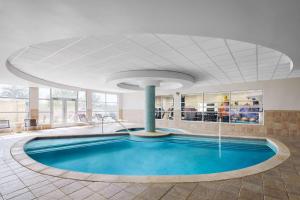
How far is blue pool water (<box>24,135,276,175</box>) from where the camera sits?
14.0 ft

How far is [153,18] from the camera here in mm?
2195

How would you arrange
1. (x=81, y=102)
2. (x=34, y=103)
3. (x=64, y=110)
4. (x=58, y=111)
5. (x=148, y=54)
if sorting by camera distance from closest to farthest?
(x=148, y=54) < (x=34, y=103) < (x=58, y=111) < (x=64, y=110) < (x=81, y=102)

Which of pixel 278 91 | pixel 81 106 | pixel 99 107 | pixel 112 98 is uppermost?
pixel 278 91

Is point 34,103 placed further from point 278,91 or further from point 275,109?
point 278,91

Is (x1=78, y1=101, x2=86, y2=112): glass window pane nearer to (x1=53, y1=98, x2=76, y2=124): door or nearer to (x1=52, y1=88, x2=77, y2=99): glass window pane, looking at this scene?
(x1=53, y1=98, x2=76, y2=124): door

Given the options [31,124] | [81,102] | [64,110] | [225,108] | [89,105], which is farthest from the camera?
[89,105]

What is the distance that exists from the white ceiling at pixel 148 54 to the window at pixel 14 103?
4482mm

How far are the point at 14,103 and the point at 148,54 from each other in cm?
879

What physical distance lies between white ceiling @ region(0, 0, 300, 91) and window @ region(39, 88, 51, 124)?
8298 millimetres

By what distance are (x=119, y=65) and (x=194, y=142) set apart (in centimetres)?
434

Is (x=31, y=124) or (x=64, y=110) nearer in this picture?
(x=31, y=124)

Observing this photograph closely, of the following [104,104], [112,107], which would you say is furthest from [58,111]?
[112,107]

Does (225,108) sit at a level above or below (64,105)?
below

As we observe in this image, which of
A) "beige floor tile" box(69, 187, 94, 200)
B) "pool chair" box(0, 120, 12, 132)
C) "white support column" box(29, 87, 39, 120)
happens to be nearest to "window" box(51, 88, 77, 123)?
"white support column" box(29, 87, 39, 120)
